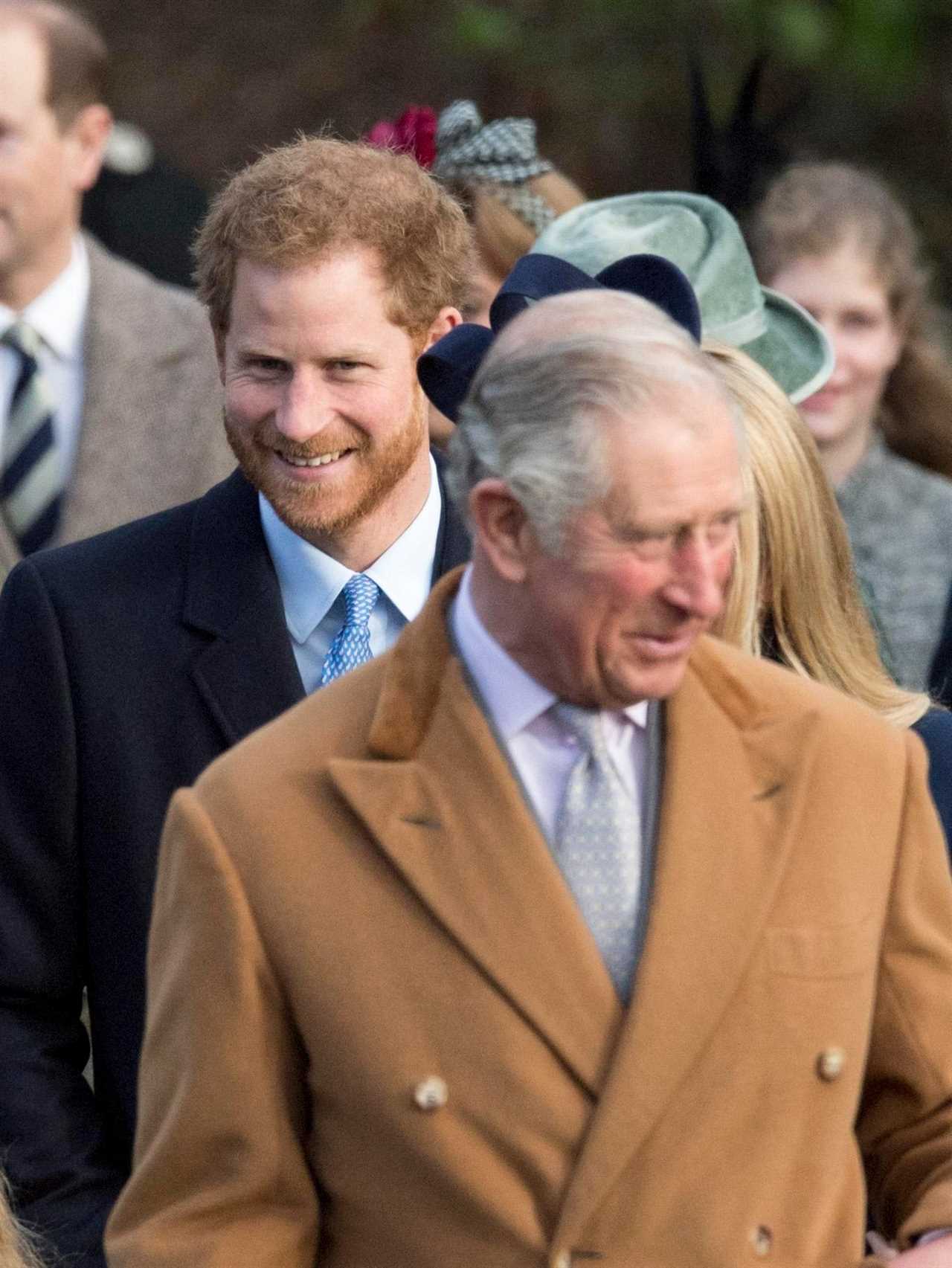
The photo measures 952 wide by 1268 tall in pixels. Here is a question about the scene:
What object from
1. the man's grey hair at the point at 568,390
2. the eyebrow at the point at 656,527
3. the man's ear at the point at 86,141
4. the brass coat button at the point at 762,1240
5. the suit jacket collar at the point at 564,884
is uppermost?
the man's grey hair at the point at 568,390

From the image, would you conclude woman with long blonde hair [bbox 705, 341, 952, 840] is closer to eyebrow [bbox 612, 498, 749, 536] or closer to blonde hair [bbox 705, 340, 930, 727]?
blonde hair [bbox 705, 340, 930, 727]

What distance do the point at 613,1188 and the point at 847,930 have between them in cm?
32

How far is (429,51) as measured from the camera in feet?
28.8

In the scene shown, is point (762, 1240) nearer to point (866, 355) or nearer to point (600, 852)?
point (600, 852)

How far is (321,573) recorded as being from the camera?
320 centimetres

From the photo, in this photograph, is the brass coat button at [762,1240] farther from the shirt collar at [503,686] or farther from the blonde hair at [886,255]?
the blonde hair at [886,255]

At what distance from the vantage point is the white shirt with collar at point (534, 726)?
7.84ft

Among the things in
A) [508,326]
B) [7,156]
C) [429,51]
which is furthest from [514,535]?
[429,51]

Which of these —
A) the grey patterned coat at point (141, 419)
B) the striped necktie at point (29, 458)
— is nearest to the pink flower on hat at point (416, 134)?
the grey patterned coat at point (141, 419)

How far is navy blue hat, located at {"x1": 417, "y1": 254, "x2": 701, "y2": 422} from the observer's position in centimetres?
273

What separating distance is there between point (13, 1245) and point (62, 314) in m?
2.68

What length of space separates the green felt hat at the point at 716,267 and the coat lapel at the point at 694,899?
4.83ft

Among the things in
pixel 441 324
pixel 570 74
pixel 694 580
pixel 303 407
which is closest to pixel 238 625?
pixel 303 407

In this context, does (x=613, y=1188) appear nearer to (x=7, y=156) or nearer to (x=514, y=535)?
(x=514, y=535)
